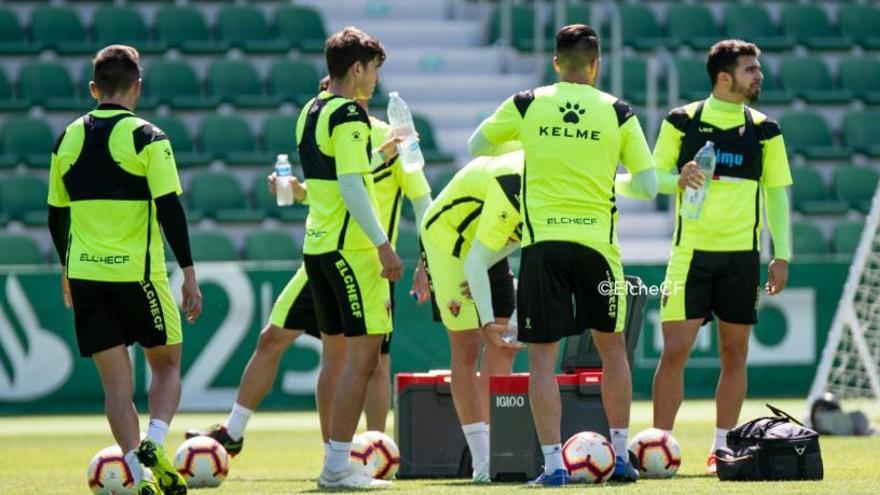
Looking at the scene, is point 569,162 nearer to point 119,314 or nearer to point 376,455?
point 376,455

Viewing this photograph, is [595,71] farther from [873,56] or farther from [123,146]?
[873,56]

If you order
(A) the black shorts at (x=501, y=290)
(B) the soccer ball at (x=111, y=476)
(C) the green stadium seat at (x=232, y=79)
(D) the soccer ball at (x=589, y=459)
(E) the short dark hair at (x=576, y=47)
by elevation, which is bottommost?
(B) the soccer ball at (x=111, y=476)

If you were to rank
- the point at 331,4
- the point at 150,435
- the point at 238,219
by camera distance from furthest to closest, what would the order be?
the point at 331,4 < the point at 238,219 < the point at 150,435

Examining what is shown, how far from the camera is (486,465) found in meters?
9.59

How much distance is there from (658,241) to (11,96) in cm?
784

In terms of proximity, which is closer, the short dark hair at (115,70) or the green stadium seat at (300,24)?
the short dark hair at (115,70)

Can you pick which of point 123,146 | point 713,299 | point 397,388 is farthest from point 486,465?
point 123,146

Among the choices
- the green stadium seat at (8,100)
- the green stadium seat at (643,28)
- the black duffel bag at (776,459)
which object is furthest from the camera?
the green stadium seat at (643,28)

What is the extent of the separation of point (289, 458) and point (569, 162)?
418 centimetres

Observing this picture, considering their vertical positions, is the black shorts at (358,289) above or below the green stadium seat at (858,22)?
below

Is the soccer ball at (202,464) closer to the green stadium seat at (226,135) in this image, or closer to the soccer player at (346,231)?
the soccer player at (346,231)

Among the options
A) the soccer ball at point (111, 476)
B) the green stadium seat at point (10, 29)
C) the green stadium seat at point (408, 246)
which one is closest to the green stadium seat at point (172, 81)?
the green stadium seat at point (10, 29)

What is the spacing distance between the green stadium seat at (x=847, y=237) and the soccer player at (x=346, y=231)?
12086 millimetres

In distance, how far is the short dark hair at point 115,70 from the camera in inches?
318
